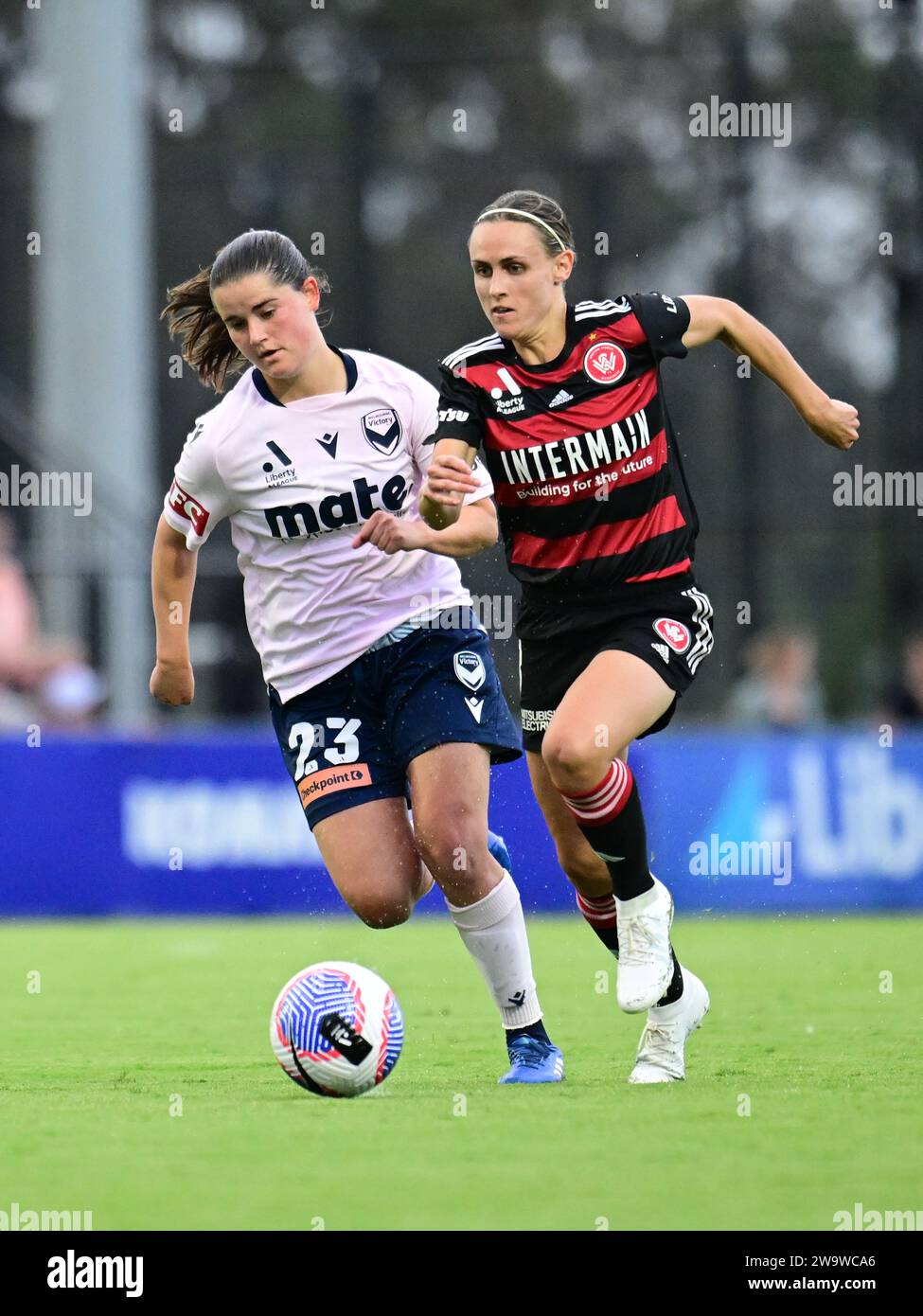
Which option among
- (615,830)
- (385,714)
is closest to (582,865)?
(615,830)

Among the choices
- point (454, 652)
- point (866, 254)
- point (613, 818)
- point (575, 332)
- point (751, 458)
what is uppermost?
point (866, 254)

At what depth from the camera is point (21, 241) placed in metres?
21.7

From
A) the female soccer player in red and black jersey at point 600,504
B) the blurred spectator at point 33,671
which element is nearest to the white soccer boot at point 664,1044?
the female soccer player in red and black jersey at point 600,504

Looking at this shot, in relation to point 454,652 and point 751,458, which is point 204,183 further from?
point 454,652

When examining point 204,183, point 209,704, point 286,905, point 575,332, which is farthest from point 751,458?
point 575,332

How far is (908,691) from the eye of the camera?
1561cm

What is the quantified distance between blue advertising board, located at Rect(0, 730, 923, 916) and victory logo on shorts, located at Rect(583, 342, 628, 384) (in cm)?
691

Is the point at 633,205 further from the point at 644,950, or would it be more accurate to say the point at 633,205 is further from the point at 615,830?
the point at 644,950

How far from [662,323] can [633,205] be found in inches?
577

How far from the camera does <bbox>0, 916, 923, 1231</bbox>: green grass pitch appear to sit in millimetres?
4492

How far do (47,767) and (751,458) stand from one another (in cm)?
624

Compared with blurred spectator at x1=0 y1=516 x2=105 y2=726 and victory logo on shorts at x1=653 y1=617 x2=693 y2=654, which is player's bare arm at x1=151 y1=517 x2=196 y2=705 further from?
blurred spectator at x1=0 y1=516 x2=105 y2=726
